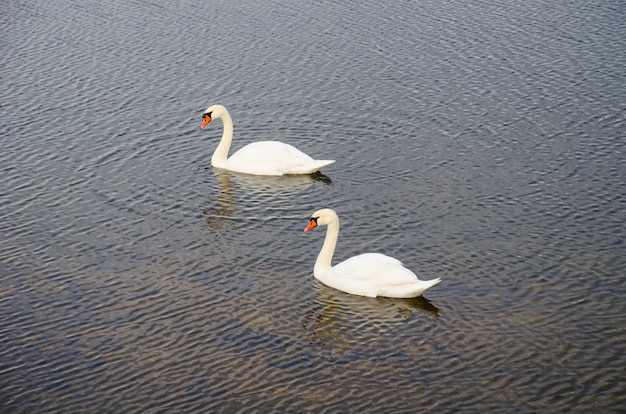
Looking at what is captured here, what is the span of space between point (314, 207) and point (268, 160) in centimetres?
232

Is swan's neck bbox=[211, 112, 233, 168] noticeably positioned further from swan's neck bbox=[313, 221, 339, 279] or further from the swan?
the swan

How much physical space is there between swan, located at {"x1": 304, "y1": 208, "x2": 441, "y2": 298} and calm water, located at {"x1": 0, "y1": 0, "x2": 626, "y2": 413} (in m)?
0.29

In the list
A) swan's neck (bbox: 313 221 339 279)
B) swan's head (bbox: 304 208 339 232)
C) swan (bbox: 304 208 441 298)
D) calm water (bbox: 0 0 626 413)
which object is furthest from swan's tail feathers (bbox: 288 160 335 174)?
swan (bbox: 304 208 441 298)

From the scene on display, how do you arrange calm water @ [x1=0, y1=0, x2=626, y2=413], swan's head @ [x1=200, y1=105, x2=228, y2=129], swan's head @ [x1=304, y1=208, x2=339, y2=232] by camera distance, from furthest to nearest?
1. swan's head @ [x1=200, y1=105, x2=228, y2=129]
2. swan's head @ [x1=304, y1=208, x2=339, y2=232]
3. calm water @ [x1=0, y1=0, x2=626, y2=413]

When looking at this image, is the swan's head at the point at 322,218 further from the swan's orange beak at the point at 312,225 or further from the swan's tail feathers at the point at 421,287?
the swan's tail feathers at the point at 421,287

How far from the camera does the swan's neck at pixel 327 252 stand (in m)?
18.8

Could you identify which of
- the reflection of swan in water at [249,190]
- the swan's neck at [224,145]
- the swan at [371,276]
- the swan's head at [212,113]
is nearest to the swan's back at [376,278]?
the swan at [371,276]

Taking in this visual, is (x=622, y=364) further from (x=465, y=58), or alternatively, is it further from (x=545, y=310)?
(x=465, y=58)

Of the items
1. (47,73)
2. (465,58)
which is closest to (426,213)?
(465,58)

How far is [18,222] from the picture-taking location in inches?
834

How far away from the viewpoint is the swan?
697 inches

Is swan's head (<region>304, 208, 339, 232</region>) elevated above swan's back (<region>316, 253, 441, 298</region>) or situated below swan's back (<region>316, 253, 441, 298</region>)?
above

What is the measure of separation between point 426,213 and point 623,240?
3.85m

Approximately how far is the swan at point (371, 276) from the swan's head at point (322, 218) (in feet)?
2.10
